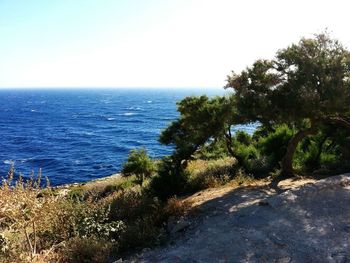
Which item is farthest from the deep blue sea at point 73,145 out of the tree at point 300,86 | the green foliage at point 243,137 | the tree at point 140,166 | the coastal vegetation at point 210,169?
the tree at point 300,86

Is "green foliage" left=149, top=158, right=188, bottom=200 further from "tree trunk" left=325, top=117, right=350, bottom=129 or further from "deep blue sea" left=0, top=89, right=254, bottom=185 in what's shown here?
"deep blue sea" left=0, top=89, right=254, bottom=185

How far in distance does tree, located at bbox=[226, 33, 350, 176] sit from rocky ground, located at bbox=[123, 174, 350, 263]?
2.55m

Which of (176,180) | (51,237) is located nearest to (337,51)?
(176,180)

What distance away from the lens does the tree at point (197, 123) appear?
1661 centimetres

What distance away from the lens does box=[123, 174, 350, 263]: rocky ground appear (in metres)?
8.30

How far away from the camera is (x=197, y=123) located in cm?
1711

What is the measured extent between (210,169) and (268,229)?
1058cm

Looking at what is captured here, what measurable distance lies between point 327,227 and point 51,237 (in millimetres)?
7203

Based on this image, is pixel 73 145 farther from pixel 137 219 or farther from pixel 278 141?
pixel 137 219

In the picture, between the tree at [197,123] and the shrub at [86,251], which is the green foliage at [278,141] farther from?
the shrub at [86,251]

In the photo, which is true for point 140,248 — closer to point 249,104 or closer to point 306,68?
point 249,104

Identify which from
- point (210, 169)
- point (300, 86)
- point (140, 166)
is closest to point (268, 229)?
point (300, 86)

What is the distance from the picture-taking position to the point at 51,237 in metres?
10.5

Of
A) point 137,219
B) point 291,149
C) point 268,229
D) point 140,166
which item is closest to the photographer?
point 268,229
